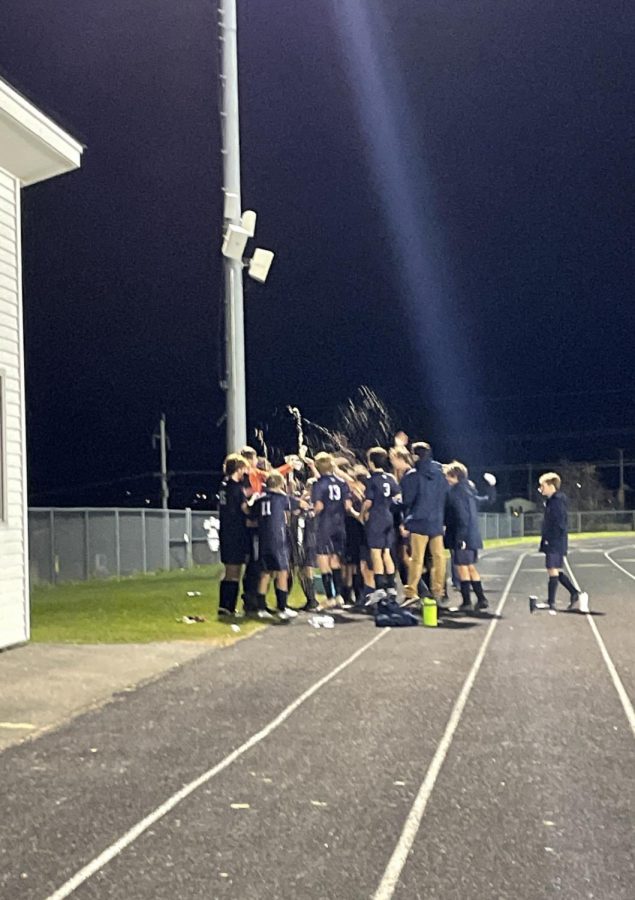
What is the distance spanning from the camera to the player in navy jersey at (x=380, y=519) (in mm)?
13484

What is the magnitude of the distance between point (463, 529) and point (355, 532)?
1515 millimetres

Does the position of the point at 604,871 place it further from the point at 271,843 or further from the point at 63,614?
the point at 63,614

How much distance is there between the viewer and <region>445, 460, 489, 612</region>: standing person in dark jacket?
1373 cm

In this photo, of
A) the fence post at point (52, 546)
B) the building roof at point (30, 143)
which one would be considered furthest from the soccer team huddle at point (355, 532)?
the fence post at point (52, 546)

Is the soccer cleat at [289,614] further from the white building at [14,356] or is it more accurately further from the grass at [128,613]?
the white building at [14,356]

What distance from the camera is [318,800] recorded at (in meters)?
5.48

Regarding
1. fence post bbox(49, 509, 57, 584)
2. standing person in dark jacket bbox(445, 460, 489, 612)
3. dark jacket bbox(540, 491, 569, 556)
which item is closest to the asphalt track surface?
dark jacket bbox(540, 491, 569, 556)

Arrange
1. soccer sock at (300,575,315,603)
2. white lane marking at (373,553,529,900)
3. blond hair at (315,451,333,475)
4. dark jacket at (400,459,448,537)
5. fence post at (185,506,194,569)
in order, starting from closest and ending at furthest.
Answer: white lane marking at (373,553,529,900), dark jacket at (400,459,448,537), blond hair at (315,451,333,475), soccer sock at (300,575,315,603), fence post at (185,506,194,569)

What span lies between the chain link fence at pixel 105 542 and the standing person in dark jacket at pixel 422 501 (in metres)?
6.97

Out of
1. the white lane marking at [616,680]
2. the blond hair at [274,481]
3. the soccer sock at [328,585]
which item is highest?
the blond hair at [274,481]

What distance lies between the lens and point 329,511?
13.8m

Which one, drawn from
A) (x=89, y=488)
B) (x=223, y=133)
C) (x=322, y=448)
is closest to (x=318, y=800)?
(x=223, y=133)

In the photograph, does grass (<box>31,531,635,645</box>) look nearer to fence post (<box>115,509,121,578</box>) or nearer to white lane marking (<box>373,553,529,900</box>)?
fence post (<box>115,509,121,578</box>)

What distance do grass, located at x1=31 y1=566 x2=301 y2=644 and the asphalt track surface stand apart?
2.22 meters
